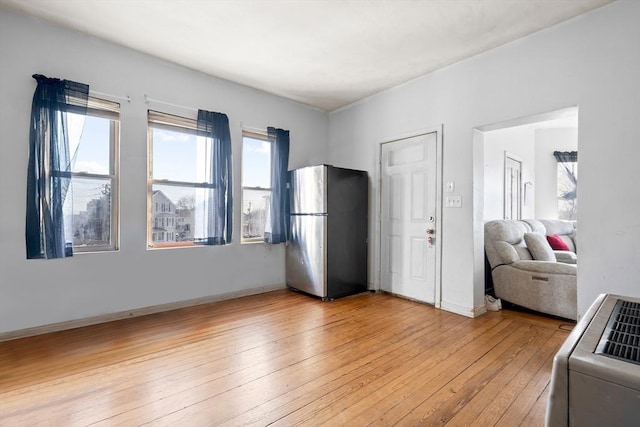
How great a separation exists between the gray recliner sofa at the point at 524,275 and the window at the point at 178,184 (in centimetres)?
343

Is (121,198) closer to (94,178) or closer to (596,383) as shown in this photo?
(94,178)

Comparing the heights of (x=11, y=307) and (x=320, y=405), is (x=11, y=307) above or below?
above

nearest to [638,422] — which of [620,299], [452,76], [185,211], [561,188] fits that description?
[620,299]

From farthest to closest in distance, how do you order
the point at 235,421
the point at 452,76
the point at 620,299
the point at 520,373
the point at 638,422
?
the point at 452,76 → the point at 520,373 → the point at 235,421 → the point at 620,299 → the point at 638,422

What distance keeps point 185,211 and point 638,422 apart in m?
3.75

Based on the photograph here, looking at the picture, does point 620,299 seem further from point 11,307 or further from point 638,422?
point 11,307

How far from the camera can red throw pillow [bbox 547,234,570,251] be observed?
434 centimetres

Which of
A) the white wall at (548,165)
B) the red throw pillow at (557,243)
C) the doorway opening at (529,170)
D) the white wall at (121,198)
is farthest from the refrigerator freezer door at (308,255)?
the white wall at (548,165)

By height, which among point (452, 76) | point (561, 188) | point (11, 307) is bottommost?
point (11, 307)

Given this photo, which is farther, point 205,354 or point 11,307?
point 11,307

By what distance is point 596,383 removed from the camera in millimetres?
702

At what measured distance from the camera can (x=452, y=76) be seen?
3434 millimetres

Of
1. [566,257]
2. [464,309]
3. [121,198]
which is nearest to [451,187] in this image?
[464,309]


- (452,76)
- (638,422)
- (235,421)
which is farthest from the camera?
(452,76)
